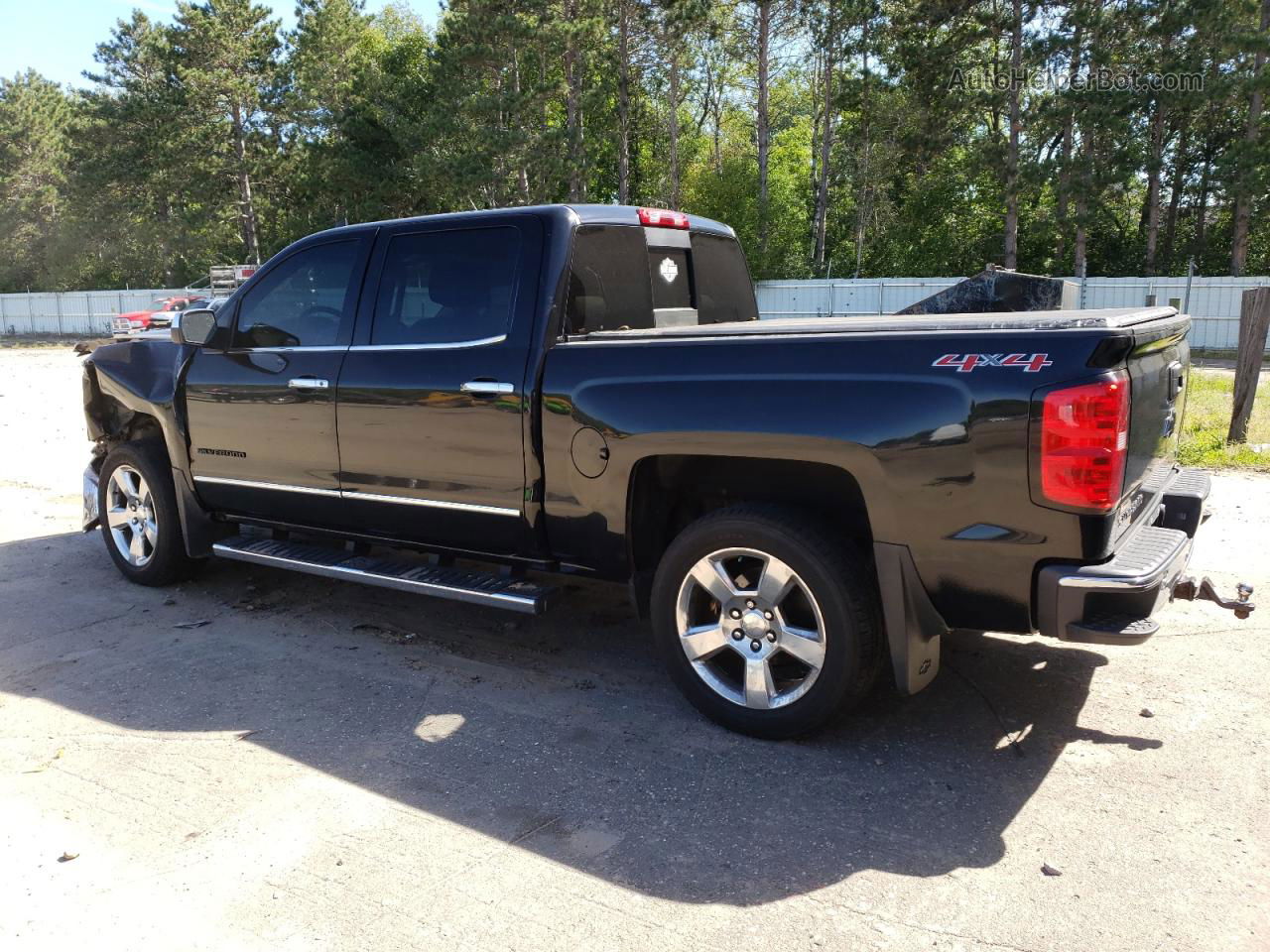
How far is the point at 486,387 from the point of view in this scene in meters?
4.20

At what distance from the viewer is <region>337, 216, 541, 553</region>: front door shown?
13.9 feet

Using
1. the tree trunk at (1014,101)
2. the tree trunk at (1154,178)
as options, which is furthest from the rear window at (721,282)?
the tree trunk at (1154,178)

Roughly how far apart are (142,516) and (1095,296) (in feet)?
94.8

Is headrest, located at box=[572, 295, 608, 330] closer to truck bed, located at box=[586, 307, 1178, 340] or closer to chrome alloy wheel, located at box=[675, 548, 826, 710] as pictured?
truck bed, located at box=[586, 307, 1178, 340]

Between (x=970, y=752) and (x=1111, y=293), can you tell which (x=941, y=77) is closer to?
(x=1111, y=293)

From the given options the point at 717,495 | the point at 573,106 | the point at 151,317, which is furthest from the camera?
the point at 573,106

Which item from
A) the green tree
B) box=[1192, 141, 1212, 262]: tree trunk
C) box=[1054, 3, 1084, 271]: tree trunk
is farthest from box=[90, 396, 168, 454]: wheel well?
the green tree

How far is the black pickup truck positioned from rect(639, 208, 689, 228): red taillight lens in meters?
0.02

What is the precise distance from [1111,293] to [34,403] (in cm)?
2691

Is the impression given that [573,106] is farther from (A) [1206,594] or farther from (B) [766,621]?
(A) [1206,594]

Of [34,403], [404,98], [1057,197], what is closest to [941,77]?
[1057,197]

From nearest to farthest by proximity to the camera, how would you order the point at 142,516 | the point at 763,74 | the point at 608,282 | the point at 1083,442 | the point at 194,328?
→ the point at 1083,442
the point at 608,282
the point at 194,328
the point at 142,516
the point at 763,74

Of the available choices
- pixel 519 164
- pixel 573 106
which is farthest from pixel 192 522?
pixel 573 106

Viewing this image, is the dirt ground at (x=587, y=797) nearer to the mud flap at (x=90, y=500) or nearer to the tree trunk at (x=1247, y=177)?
the mud flap at (x=90, y=500)
